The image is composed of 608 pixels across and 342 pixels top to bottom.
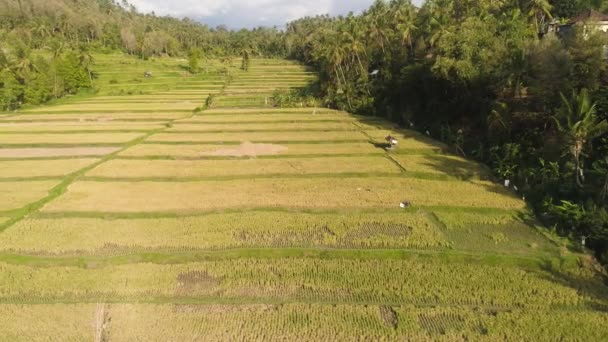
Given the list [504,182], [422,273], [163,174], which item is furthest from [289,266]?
[504,182]

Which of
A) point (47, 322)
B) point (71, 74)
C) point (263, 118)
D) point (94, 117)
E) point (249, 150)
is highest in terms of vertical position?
point (71, 74)

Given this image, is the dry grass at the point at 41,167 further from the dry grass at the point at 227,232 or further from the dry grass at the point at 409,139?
the dry grass at the point at 409,139

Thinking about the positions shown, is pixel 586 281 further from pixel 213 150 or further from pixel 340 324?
pixel 213 150

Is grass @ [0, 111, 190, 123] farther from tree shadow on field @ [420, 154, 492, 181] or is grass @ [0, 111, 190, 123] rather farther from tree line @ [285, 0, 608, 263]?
tree shadow on field @ [420, 154, 492, 181]

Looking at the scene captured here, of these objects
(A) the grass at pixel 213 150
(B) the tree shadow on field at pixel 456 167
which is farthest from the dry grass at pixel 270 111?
(B) the tree shadow on field at pixel 456 167

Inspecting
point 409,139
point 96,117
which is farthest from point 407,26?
point 96,117

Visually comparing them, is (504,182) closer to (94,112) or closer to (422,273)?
(422,273)
